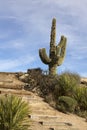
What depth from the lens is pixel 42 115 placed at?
63.5 ft

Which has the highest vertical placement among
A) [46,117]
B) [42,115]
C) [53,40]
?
[53,40]

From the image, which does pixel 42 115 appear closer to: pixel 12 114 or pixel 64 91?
pixel 12 114

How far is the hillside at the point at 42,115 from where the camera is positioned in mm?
18234

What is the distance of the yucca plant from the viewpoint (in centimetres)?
1571

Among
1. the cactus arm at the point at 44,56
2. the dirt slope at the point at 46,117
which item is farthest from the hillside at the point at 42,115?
the cactus arm at the point at 44,56

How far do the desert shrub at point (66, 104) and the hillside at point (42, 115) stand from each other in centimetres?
41

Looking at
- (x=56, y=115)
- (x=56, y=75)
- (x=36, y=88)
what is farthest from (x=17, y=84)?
(x=56, y=115)

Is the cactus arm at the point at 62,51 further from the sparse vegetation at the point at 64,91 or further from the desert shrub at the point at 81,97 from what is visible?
the desert shrub at the point at 81,97

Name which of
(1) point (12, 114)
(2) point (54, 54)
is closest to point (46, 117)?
(1) point (12, 114)

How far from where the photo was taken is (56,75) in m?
25.6

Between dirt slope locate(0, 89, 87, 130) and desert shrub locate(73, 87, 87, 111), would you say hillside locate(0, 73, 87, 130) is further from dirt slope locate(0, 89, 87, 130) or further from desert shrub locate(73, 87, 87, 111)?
desert shrub locate(73, 87, 87, 111)

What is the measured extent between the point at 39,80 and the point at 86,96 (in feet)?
10.4

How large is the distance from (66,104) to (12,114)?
5794 mm

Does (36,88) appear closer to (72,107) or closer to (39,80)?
(39,80)
